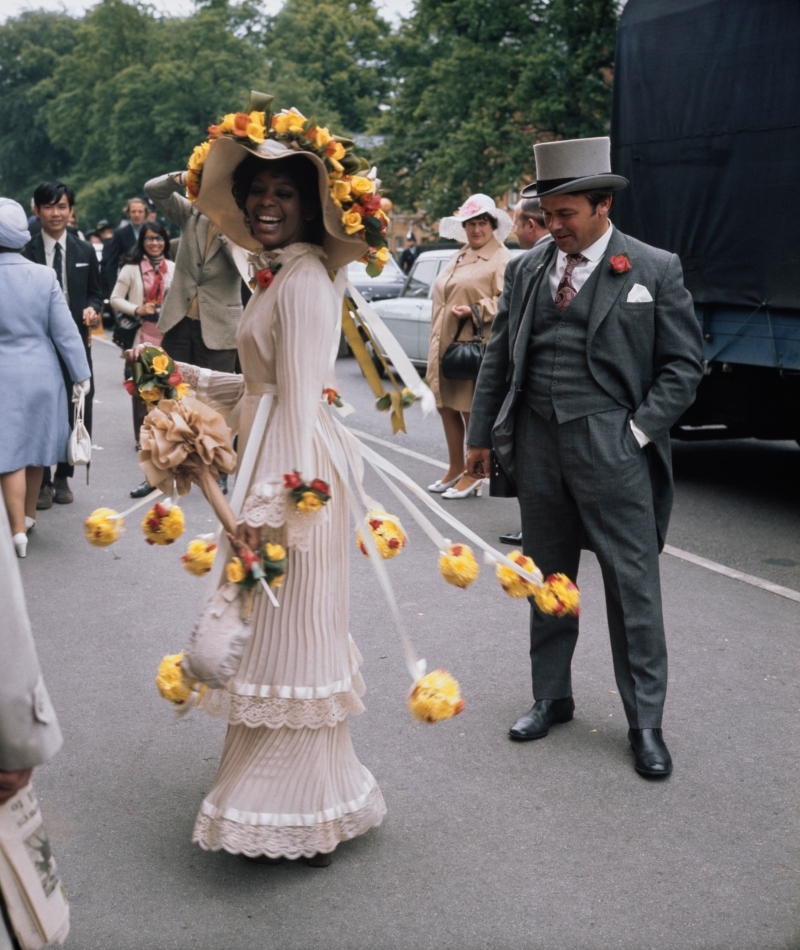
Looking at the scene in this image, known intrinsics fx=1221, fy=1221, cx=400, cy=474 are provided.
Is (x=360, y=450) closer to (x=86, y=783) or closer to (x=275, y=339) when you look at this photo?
(x=275, y=339)

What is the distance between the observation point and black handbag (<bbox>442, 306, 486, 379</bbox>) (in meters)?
8.66

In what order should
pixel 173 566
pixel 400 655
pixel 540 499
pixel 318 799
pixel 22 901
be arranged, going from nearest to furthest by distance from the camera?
pixel 22 901, pixel 318 799, pixel 540 499, pixel 400 655, pixel 173 566

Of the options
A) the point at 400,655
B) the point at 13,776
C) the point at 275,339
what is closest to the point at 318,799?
the point at 275,339

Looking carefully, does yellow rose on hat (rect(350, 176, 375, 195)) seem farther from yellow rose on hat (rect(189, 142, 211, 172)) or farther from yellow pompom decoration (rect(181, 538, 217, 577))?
yellow pompom decoration (rect(181, 538, 217, 577))

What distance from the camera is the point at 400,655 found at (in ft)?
18.7

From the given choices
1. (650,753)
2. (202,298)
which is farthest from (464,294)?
(650,753)

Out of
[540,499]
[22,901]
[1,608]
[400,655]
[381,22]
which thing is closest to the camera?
[1,608]

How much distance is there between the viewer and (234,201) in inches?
151

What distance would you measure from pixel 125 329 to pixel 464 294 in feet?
10.8

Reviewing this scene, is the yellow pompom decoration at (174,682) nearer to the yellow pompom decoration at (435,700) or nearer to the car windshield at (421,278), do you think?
the yellow pompom decoration at (435,700)

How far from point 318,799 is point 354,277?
1770 centimetres

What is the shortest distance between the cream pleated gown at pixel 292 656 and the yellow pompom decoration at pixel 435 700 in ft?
1.13

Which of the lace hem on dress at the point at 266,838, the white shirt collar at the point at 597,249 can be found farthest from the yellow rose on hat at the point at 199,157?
the lace hem on dress at the point at 266,838

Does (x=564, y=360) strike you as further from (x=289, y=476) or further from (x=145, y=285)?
(x=145, y=285)
